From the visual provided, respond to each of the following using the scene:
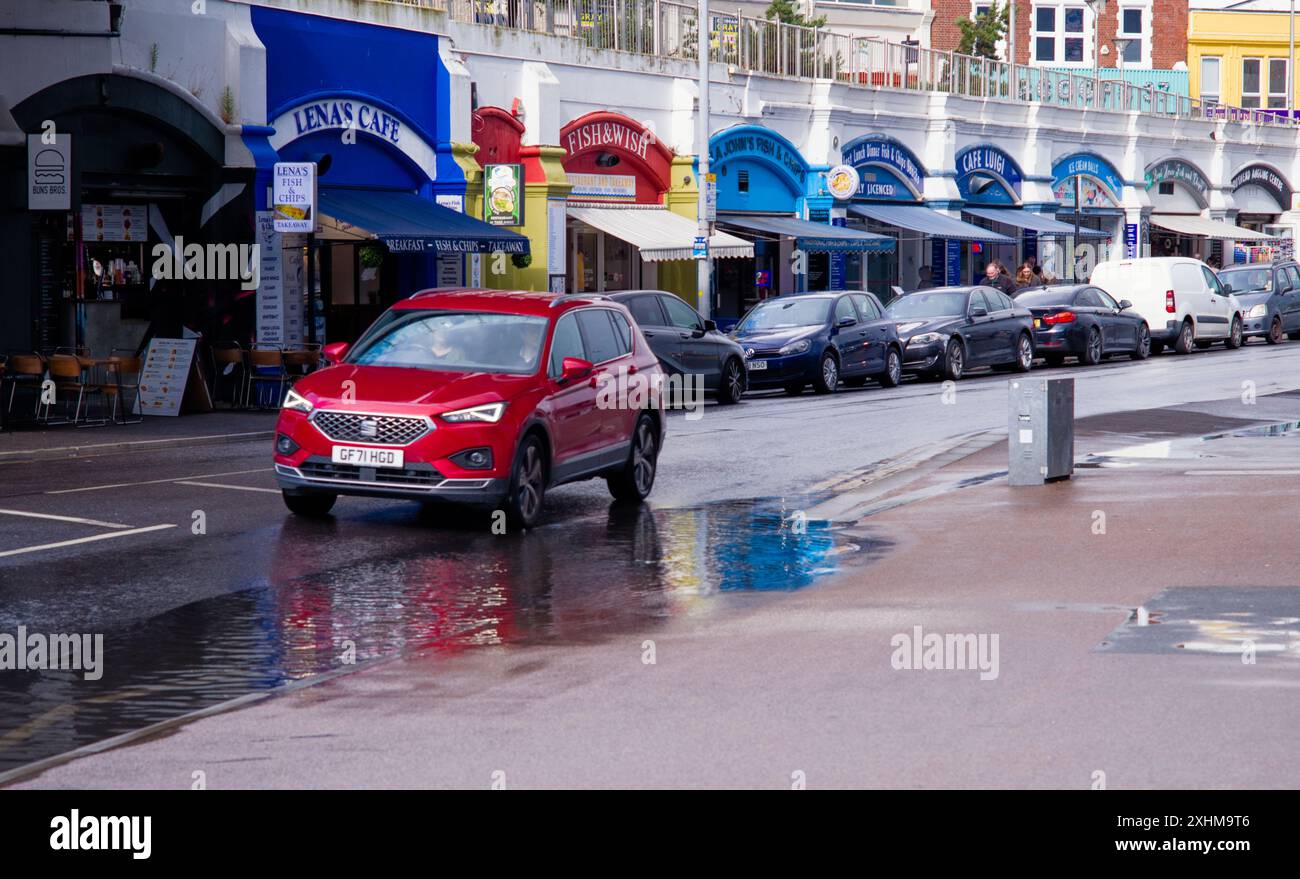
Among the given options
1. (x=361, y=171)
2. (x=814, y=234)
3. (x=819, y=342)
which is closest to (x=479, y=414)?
(x=819, y=342)

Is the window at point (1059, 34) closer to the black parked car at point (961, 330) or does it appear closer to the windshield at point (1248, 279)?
the windshield at point (1248, 279)

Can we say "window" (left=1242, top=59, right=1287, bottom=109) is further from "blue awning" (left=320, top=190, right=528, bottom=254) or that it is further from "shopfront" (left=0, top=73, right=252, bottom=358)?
"shopfront" (left=0, top=73, right=252, bottom=358)

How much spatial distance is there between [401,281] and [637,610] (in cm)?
2235

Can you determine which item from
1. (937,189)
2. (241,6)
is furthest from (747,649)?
(937,189)

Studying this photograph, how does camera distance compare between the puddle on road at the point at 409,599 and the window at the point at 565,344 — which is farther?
the window at the point at 565,344

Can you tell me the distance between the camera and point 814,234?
3950 cm

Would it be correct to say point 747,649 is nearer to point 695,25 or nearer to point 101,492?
point 101,492

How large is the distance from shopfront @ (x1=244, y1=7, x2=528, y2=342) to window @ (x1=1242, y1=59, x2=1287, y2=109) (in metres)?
45.8

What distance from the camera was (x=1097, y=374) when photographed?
103 feet

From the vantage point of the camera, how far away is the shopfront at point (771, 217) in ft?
130

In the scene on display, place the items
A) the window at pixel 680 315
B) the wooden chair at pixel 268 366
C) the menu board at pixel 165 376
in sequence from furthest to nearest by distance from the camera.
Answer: the window at pixel 680 315, the wooden chair at pixel 268 366, the menu board at pixel 165 376

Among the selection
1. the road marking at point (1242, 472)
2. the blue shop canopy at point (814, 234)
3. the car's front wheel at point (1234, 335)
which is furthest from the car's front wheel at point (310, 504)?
the car's front wheel at point (1234, 335)

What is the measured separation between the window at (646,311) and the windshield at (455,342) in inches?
418

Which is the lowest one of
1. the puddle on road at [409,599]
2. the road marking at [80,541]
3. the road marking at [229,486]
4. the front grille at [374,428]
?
the puddle on road at [409,599]
